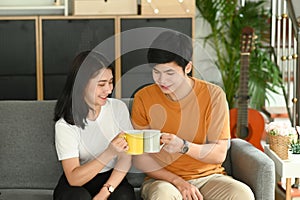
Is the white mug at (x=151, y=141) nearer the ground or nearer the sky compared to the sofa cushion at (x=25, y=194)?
nearer the sky

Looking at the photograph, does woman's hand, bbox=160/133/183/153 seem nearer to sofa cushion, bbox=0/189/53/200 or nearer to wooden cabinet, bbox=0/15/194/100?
sofa cushion, bbox=0/189/53/200

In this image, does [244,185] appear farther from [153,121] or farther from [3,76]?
[3,76]

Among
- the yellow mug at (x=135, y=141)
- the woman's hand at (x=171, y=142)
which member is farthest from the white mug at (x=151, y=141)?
the woman's hand at (x=171, y=142)

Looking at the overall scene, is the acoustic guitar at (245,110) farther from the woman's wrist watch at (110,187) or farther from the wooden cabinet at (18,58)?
the woman's wrist watch at (110,187)

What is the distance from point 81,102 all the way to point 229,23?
9.56 feet

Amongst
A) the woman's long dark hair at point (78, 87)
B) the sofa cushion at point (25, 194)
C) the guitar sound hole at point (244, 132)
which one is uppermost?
the woman's long dark hair at point (78, 87)

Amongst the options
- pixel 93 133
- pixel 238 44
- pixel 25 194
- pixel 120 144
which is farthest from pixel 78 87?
pixel 238 44

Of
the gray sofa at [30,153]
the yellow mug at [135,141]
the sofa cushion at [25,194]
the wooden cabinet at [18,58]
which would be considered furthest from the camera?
the wooden cabinet at [18,58]

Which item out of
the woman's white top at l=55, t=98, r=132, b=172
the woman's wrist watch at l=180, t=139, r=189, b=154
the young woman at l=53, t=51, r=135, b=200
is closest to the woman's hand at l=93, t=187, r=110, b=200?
the young woman at l=53, t=51, r=135, b=200

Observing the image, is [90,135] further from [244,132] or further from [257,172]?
[244,132]

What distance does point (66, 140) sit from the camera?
3174mm

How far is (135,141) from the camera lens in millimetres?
2971

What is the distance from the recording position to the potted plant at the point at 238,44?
5797mm

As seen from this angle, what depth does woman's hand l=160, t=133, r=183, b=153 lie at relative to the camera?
10.2ft
